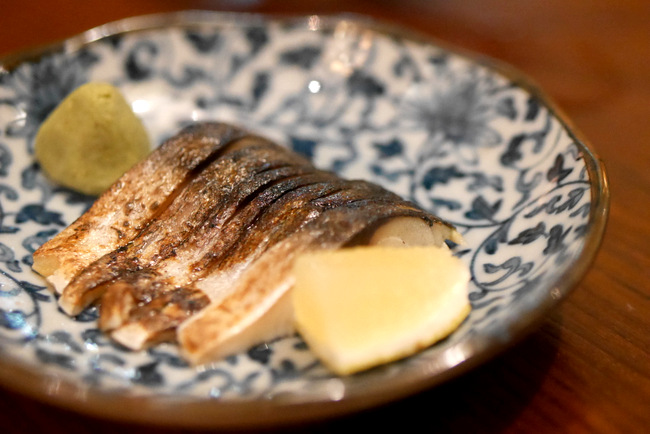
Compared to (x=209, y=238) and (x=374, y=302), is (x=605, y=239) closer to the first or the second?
(x=374, y=302)

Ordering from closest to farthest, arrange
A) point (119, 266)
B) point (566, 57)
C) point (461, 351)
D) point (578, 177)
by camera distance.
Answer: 1. point (461, 351)
2. point (119, 266)
3. point (578, 177)
4. point (566, 57)

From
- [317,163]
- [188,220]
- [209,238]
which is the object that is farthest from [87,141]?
[317,163]

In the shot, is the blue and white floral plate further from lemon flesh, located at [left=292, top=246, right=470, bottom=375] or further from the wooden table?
the wooden table

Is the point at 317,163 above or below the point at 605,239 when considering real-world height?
above

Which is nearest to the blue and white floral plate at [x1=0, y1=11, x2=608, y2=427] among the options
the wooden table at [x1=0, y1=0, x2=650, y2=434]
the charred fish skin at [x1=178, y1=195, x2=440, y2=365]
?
the charred fish skin at [x1=178, y1=195, x2=440, y2=365]

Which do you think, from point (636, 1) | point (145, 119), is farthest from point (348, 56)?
point (636, 1)

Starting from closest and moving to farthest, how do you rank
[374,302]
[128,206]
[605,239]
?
[374,302] → [128,206] → [605,239]

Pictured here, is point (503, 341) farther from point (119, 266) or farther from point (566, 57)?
point (566, 57)
